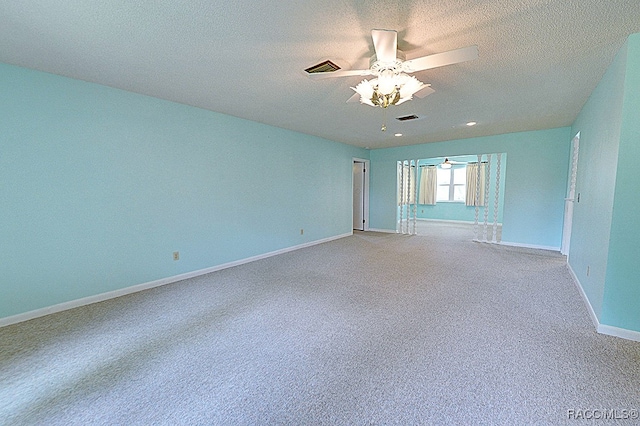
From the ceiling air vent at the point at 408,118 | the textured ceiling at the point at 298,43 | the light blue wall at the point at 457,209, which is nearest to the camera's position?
the textured ceiling at the point at 298,43

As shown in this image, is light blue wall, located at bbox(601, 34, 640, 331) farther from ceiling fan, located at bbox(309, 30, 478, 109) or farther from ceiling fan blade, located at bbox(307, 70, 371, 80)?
ceiling fan blade, located at bbox(307, 70, 371, 80)

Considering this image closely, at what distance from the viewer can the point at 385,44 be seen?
1754 mm

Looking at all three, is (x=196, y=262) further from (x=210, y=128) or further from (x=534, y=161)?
(x=534, y=161)

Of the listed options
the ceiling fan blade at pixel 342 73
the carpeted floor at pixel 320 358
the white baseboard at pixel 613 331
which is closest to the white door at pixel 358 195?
the carpeted floor at pixel 320 358

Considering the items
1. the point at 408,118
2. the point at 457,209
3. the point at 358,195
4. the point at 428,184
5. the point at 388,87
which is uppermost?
the point at 408,118

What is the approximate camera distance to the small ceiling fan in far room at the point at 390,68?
1716 mm

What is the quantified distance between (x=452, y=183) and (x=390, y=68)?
8.23m

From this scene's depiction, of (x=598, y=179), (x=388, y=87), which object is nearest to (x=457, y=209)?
(x=598, y=179)

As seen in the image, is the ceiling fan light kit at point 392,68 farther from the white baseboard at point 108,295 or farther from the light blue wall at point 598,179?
the white baseboard at point 108,295

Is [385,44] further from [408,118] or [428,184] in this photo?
[428,184]

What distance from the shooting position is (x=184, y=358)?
1.84 meters

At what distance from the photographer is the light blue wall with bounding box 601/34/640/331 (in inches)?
76.0

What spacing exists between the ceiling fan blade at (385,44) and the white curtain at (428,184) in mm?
8011

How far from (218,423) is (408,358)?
1.25m
